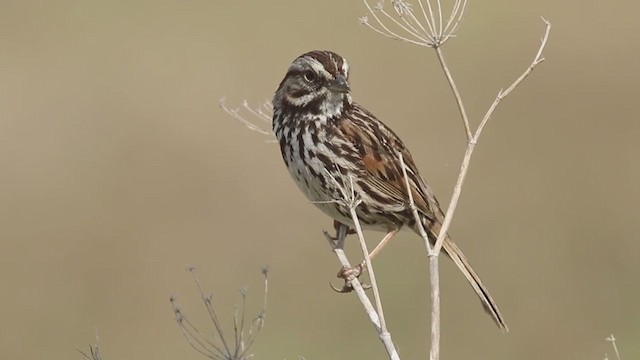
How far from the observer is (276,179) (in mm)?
13289

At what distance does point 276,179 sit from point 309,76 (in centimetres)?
727

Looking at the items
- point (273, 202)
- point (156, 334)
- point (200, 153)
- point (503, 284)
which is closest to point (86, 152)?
point (200, 153)

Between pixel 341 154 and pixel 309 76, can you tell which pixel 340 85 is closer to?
pixel 309 76

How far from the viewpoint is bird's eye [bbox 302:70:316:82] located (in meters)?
6.01

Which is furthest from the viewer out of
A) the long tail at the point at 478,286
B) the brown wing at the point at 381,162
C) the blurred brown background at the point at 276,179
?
the blurred brown background at the point at 276,179

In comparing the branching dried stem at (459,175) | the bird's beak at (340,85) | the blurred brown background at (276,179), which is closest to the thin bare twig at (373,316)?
the branching dried stem at (459,175)

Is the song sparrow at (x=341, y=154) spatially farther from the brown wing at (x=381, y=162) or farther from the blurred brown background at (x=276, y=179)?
the blurred brown background at (x=276, y=179)

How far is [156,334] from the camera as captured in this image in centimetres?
1090

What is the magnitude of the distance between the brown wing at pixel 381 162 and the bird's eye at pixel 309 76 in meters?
0.24

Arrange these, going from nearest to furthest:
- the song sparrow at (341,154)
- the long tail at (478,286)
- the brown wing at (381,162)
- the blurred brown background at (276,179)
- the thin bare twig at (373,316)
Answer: the thin bare twig at (373,316) < the long tail at (478,286) < the song sparrow at (341,154) < the brown wing at (381,162) < the blurred brown background at (276,179)

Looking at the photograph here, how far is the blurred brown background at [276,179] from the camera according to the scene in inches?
425

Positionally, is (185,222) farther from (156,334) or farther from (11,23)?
(11,23)

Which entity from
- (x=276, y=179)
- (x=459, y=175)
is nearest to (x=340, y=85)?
(x=459, y=175)

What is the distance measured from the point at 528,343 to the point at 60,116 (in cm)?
602
